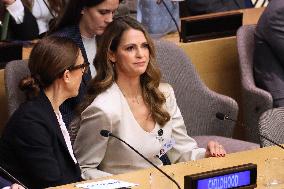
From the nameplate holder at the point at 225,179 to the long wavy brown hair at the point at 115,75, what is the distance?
43.2 inches

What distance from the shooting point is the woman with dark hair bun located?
12.6 feet

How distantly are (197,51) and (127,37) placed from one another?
1406 millimetres

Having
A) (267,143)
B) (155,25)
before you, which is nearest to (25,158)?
(267,143)

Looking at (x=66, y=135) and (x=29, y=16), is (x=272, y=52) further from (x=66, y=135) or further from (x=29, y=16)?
(x=66, y=135)

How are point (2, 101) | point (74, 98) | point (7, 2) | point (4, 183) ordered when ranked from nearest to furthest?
point (4, 183), point (74, 98), point (2, 101), point (7, 2)

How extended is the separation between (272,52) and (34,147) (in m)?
2.19

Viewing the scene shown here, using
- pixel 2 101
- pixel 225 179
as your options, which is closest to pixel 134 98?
pixel 2 101

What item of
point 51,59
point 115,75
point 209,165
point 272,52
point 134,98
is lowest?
point 272,52

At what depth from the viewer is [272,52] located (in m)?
5.56

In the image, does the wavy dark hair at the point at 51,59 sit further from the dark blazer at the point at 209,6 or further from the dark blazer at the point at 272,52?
the dark blazer at the point at 209,6

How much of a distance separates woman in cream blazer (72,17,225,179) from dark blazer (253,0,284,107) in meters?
1.12

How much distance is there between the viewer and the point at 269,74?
552 cm

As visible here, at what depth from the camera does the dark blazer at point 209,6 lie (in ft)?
24.0

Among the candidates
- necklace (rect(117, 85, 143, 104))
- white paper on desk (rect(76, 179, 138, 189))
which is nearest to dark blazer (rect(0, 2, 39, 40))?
necklace (rect(117, 85, 143, 104))
